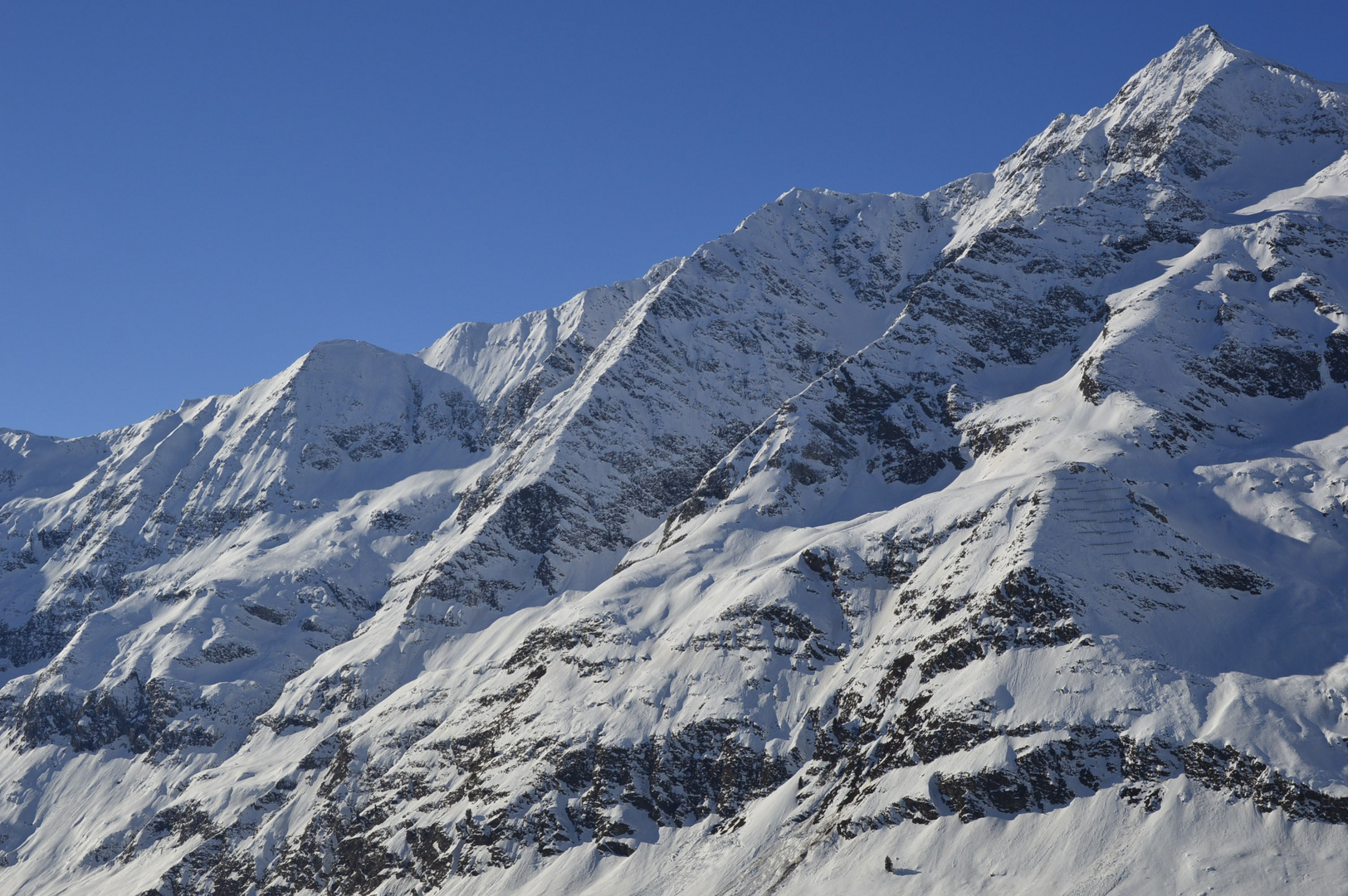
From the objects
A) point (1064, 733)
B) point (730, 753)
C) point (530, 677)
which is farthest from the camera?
point (530, 677)

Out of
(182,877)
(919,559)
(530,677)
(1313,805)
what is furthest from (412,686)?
(1313,805)

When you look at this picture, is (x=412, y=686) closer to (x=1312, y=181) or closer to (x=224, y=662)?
(x=224, y=662)

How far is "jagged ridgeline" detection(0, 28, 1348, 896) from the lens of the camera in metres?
97.0

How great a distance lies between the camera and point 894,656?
117375 millimetres

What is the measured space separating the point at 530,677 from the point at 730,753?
115ft

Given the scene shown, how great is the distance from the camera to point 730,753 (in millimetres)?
120438

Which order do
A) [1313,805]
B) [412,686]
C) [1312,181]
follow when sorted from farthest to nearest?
[1312,181]
[412,686]
[1313,805]

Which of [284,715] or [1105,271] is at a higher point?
[284,715]

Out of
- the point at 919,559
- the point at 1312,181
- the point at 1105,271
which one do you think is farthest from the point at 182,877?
the point at 1312,181

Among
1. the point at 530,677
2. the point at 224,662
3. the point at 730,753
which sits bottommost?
the point at 730,753

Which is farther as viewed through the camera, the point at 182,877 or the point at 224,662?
the point at 224,662

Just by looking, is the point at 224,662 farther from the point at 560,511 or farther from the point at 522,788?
the point at 522,788

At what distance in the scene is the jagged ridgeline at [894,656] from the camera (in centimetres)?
9700

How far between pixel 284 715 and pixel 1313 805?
144m
